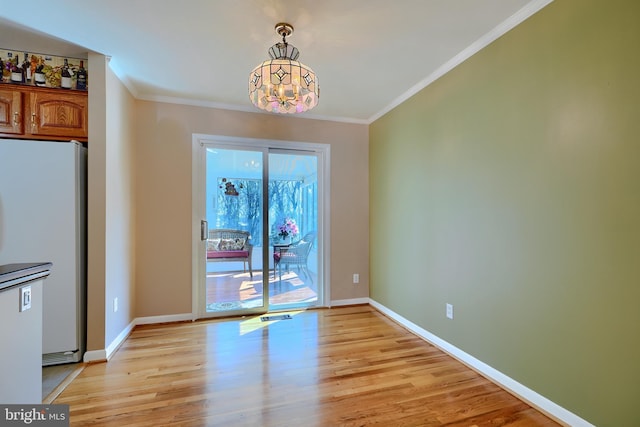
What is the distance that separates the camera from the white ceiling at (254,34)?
190 centimetres

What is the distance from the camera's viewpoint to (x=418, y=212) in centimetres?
304

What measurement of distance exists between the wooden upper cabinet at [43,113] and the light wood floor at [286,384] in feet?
6.55

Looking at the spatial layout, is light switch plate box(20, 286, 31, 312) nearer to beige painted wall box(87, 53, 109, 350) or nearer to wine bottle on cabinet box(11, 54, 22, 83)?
beige painted wall box(87, 53, 109, 350)

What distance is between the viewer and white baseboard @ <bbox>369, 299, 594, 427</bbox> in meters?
1.70

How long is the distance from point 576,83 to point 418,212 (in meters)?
1.62

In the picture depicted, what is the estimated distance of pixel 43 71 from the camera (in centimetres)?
246

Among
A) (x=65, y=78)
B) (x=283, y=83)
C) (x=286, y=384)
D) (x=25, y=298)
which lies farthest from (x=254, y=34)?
(x=286, y=384)

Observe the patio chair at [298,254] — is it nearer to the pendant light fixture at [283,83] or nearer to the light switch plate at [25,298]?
the pendant light fixture at [283,83]

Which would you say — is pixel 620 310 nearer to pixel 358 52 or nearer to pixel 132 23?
pixel 358 52

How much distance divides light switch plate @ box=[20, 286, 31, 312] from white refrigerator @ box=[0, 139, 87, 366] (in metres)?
1.31

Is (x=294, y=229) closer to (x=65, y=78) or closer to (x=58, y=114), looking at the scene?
(x=58, y=114)

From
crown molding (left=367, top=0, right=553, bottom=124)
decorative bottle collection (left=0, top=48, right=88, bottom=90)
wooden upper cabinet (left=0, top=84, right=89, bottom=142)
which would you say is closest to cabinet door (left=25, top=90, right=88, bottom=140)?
wooden upper cabinet (left=0, top=84, right=89, bottom=142)

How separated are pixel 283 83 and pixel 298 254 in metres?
2.54

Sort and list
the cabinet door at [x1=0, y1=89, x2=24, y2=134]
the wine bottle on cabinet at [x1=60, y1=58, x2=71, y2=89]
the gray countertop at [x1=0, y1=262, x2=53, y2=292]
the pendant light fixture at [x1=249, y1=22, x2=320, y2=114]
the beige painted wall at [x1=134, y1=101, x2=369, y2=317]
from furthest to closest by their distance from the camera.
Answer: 1. the beige painted wall at [x1=134, y1=101, x2=369, y2=317]
2. the wine bottle on cabinet at [x1=60, y1=58, x2=71, y2=89]
3. the cabinet door at [x1=0, y1=89, x2=24, y2=134]
4. the pendant light fixture at [x1=249, y1=22, x2=320, y2=114]
5. the gray countertop at [x1=0, y1=262, x2=53, y2=292]
